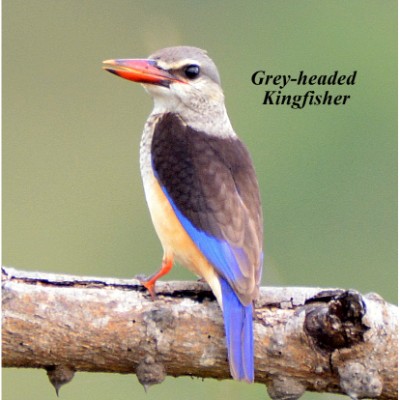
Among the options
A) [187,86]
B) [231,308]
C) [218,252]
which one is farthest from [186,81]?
[231,308]

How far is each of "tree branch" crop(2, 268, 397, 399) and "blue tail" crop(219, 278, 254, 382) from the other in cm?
9

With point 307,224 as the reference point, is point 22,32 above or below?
above

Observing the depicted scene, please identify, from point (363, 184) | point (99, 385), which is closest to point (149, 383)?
point (99, 385)

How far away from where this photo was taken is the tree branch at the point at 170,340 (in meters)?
4.89

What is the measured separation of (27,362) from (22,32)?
483 cm

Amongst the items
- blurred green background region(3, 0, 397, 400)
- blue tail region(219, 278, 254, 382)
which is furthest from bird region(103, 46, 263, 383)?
blurred green background region(3, 0, 397, 400)

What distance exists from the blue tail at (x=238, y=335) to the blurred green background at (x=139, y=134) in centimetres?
166

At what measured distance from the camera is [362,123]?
29.5ft

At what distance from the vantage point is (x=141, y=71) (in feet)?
18.0

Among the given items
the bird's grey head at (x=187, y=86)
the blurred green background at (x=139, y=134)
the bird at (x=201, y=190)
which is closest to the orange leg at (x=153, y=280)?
the bird at (x=201, y=190)

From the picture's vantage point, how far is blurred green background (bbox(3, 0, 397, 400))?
24.8 ft

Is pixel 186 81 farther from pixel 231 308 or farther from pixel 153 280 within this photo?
pixel 231 308

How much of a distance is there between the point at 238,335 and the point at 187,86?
1.25 m

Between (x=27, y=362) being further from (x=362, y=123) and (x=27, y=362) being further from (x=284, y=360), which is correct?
(x=362, y=123)
